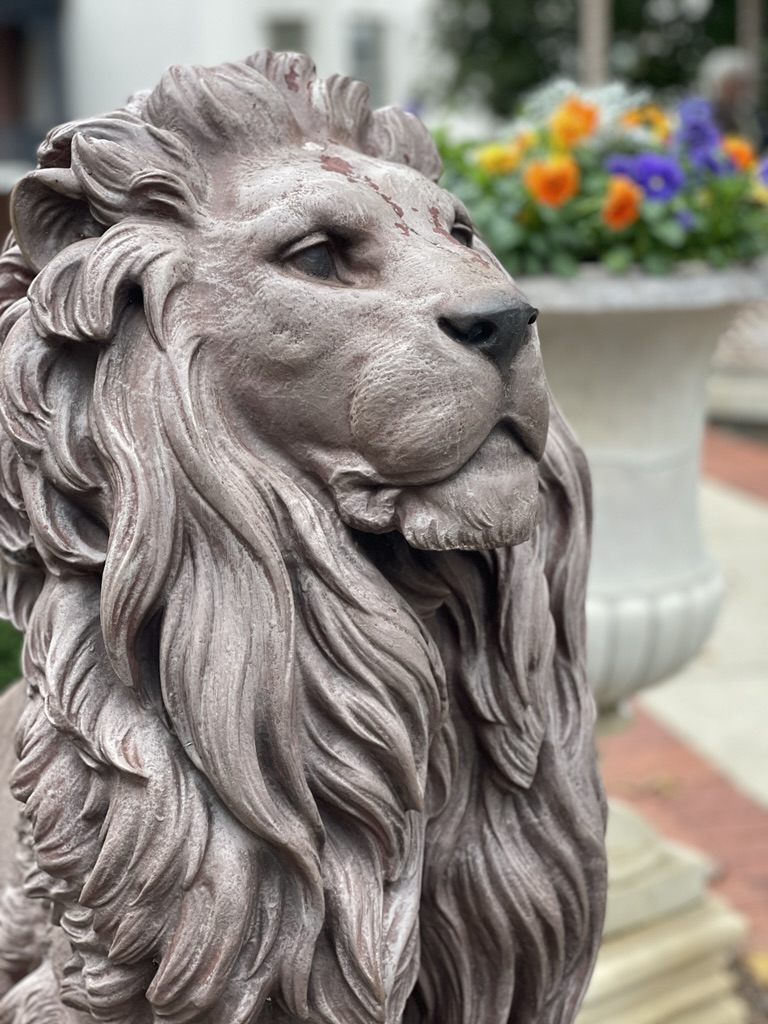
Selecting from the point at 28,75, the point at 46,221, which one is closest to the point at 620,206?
the point at 46,221

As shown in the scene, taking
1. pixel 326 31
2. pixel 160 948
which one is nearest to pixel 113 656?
pixel 160 948

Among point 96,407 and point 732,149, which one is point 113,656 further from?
point 732,149

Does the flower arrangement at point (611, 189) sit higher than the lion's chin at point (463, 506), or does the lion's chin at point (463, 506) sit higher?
the lion's chin at point (463, 506)

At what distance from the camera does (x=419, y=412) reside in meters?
0.92

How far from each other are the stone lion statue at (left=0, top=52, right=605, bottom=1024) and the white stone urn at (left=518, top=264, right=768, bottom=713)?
1.13 metres

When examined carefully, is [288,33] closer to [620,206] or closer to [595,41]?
[595,41]

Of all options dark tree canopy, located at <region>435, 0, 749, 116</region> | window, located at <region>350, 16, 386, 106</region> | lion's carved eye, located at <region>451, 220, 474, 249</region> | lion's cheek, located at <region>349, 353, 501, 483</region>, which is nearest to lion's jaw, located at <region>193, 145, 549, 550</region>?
lion's cheek, located at <region>349, 353, 501, 483</region>

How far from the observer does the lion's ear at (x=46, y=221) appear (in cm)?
99

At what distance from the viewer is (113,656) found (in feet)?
3.11

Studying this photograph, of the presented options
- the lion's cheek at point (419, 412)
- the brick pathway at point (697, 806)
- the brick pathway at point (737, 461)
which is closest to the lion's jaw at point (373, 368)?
the lion's cheek at point (419, 412)

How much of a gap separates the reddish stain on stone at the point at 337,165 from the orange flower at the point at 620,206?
1.28 meters

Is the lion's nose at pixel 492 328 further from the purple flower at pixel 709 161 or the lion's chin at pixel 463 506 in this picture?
the purple flower at pixel 709 161

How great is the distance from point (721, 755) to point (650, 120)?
1798mm

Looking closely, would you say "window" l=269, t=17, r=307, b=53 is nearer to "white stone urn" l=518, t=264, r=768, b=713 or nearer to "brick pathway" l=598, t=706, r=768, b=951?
"brick pathway" l=598, t=706, r=768, b=951
